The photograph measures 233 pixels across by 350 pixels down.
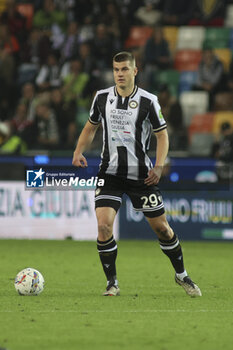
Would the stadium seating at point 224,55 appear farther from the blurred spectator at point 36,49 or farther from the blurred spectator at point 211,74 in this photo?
the blurred spectator at point 36,49

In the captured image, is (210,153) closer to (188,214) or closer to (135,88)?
(188,214)

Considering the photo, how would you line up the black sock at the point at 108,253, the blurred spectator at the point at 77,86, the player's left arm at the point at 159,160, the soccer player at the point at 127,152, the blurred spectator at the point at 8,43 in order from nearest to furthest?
the player's left arm at the point at 159,160
the soccer player at the point at 127,152
the black sock at the point at 108,253
the blurred spectator at the point at 77,86
the blurred spectator at the point at 8,43

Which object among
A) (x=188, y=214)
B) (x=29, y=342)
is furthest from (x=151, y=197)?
(x=188, y=214)

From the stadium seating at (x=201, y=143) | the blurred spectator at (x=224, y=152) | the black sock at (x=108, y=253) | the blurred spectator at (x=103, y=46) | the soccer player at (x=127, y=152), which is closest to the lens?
the soccer player at (x=127, y=152)

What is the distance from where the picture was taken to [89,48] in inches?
757

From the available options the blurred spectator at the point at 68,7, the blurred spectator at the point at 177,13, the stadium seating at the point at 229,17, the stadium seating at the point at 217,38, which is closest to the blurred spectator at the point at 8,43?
the blurred spectator at the point at 68,7

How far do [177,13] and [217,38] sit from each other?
1.16m

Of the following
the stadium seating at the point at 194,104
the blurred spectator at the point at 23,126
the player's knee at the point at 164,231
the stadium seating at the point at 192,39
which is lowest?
the blurred spectator at the point at 23,126

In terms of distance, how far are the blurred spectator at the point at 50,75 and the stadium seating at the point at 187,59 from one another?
2583 millimetres

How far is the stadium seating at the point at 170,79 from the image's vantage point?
19.2 m

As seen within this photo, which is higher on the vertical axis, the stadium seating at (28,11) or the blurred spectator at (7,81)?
the stadium seating at (28,11)

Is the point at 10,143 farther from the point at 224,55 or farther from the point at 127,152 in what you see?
the point at 127,152

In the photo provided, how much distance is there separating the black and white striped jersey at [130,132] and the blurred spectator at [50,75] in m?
10.7

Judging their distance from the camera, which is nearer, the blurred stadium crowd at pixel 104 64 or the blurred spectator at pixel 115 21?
the blurred stadium crowd at pixel 104 64
